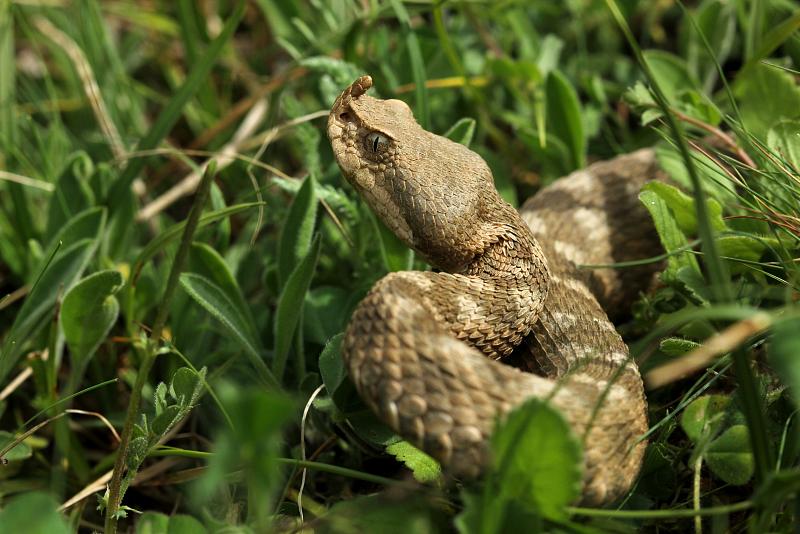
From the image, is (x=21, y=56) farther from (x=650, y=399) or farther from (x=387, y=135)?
(x=650, y=399)

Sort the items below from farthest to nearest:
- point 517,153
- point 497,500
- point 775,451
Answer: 1. point 517,153
2. point 775,451
3. point 497,500

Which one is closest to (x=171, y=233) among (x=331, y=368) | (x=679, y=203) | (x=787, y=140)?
(x=331, y=368)

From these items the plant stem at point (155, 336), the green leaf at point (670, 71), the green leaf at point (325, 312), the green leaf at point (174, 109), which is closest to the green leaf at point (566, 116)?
the green leaf at point (670, 71)

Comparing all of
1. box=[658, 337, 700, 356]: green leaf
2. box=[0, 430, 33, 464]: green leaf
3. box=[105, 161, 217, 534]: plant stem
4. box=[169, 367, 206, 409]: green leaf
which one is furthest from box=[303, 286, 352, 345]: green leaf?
box=[658, 337, 700, 356]: green leaf

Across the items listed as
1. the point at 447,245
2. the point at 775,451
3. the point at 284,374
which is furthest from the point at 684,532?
the point at 284,374

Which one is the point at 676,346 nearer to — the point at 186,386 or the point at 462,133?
the point at 462,133

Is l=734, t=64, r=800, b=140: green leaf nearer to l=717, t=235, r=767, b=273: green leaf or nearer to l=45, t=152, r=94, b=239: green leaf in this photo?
l=717, t=235, r=767, b=273: green leaf
